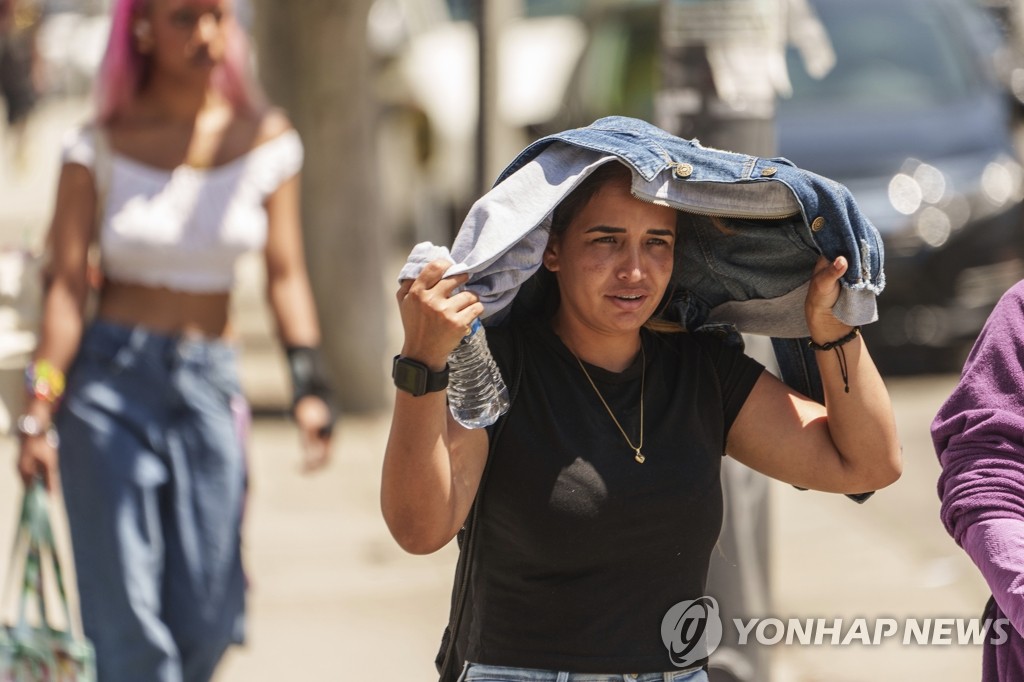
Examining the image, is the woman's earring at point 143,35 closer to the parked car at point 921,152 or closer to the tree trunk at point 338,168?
the tree trunk at point 338,168

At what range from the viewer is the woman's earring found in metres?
4.15

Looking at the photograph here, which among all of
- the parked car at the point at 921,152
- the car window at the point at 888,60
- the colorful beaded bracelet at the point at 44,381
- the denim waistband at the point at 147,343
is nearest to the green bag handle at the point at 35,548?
the colorful beaded bracelet at the point at 44,381

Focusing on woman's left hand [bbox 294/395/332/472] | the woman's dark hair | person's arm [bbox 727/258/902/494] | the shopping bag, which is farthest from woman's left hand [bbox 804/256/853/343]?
the shopping bag

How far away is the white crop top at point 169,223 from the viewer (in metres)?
4.08

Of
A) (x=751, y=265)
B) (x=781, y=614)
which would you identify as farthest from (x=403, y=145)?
(x=751, y=265)

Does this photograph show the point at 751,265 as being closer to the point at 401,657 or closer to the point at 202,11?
the point at 202,11

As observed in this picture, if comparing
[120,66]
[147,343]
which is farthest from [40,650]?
[120,66]

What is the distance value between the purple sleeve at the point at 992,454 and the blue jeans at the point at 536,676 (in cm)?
56

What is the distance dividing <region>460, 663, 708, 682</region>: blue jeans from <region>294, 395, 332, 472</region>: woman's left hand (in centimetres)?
159

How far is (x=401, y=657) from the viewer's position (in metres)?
5.36

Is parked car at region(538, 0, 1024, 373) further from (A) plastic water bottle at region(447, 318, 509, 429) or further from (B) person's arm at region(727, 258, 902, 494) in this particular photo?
(A) plastic water bottle at region(447, 318, 509, 429)

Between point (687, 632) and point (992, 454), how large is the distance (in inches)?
23.6

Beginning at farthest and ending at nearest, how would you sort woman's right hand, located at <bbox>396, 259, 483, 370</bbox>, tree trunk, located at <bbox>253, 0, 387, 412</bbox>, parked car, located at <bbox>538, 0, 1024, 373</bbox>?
parked car, located at <bbox>538, 0, 1024, 373</bbox>, tree trunk, located at <bbox>253, 0, 387, 412</bbox>, woman's right hand, located at <bbox>396, 259, 483, 370</bbox>

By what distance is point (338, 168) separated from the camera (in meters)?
8.64
